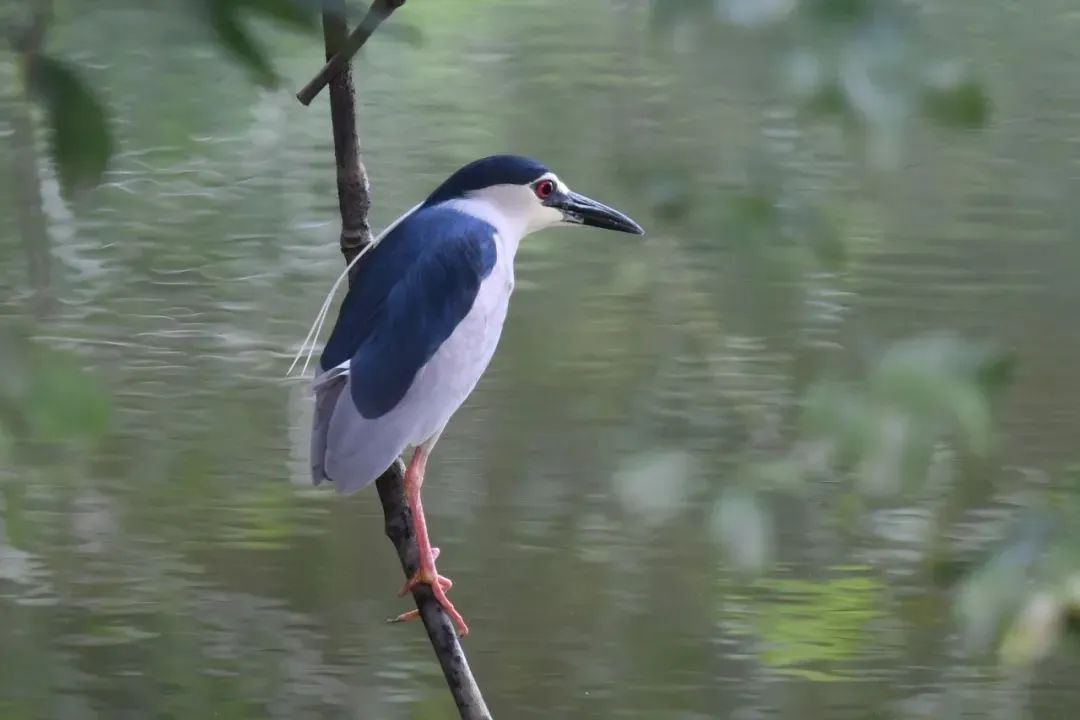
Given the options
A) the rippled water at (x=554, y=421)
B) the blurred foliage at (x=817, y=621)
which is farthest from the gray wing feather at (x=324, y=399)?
the blurred foliage at (x=817, y=621)

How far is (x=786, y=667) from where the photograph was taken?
109cm

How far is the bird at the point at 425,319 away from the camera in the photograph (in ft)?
2.07

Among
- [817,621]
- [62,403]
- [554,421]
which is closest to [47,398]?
[62,403]

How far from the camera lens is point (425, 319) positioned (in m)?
0.67

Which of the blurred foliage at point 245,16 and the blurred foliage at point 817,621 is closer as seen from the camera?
the blurred foliage at point 245,16

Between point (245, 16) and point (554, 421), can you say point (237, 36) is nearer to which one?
point (245, 16)

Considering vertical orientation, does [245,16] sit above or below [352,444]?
above

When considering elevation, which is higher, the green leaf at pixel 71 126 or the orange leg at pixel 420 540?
the green leaf at pixel 71 126

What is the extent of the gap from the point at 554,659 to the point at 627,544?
4.5 inches

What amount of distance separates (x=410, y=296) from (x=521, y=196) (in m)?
0.08

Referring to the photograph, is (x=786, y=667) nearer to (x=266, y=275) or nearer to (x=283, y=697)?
Answer: (x=283, y=697)

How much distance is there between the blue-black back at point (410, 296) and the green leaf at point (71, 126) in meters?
0.25

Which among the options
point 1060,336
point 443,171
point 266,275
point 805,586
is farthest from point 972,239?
point 266,275

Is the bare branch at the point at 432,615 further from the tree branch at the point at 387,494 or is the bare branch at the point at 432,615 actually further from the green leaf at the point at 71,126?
the green leaf at the point at 71,126
